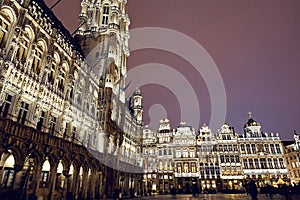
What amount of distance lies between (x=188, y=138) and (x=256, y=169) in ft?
66.7

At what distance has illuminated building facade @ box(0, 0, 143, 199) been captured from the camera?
50.4ft

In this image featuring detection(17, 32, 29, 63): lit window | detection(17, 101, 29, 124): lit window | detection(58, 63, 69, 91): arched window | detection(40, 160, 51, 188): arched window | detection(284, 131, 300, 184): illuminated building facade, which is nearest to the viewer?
detection(17, 101, 29, 124): lit window

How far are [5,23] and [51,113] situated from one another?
861 cm

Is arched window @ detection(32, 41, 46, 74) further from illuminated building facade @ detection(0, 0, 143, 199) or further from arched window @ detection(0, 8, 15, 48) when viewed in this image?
arched window @ detection(0, 8, 15, 48)

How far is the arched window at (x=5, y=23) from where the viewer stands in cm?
1550

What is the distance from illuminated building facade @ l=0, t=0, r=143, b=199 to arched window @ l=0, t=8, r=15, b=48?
66 mm

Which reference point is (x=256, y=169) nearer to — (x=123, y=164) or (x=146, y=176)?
(x=146, y=176)

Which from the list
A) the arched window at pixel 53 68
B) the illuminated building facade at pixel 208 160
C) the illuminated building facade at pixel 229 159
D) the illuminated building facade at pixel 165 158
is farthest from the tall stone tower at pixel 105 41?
the illuminated building facade at pixel 229 159

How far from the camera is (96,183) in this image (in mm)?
25516

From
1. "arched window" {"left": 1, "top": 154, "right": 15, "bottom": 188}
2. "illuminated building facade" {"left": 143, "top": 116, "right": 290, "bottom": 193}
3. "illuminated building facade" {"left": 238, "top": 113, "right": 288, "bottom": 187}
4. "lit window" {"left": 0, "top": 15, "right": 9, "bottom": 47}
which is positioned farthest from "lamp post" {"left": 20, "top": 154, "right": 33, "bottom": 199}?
"illuminated building facade" {"left": 238, "top": 113, "right": 288, "bottom": 187}

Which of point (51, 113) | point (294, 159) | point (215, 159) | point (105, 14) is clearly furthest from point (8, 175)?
point (294, 159)

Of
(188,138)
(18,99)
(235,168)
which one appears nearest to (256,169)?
(235,168)

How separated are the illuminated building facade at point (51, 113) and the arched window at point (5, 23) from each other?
7 cm

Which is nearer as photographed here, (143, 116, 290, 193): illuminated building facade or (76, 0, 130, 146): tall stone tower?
(76, 0, 130, 146): tall stone tower
